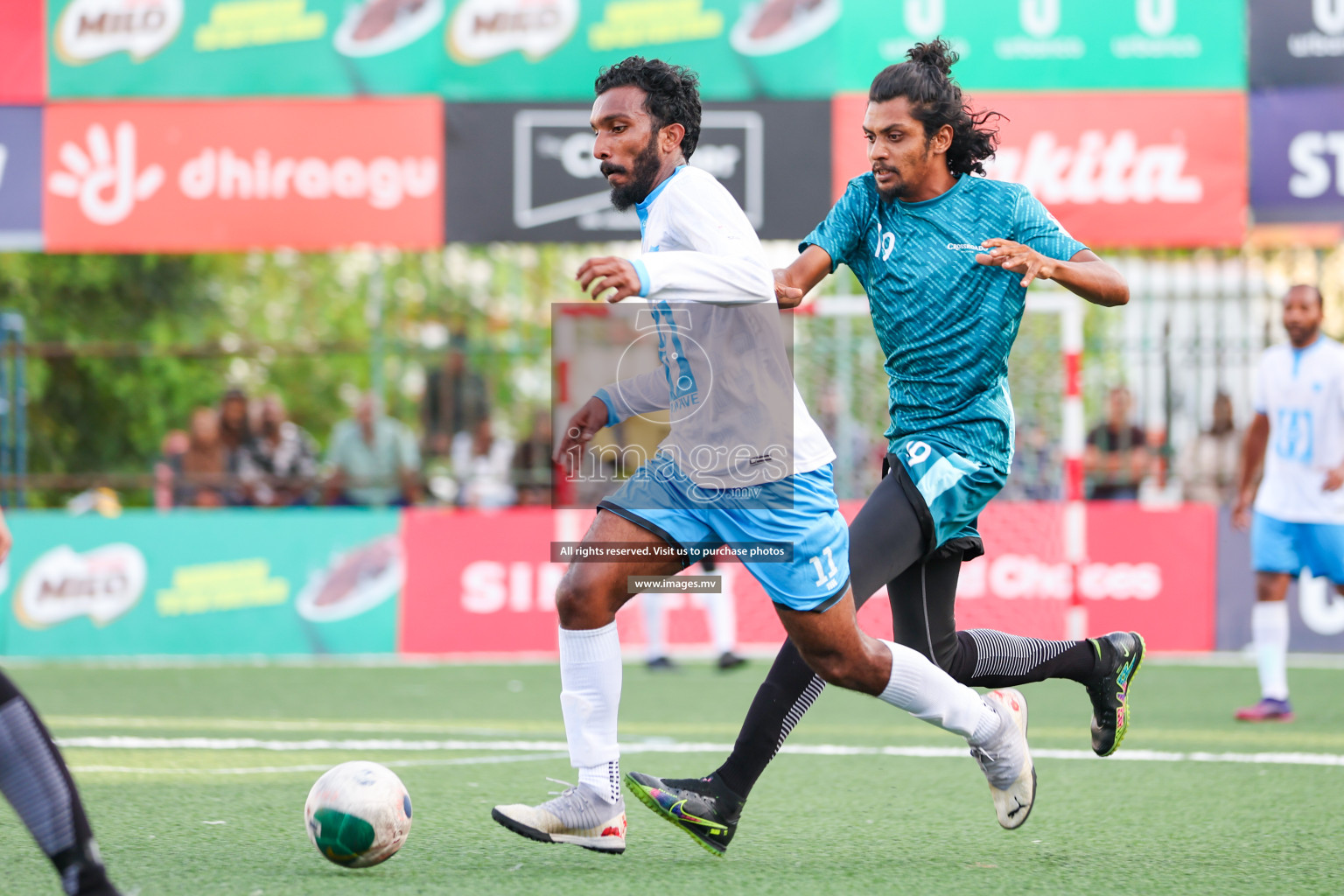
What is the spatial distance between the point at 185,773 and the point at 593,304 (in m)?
6.31

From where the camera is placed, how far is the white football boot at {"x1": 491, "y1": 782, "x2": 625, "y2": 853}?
433 cm

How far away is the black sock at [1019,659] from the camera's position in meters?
4.94

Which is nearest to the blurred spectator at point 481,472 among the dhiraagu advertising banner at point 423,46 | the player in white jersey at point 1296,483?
the dhiraagu advertising banner at point 423,46

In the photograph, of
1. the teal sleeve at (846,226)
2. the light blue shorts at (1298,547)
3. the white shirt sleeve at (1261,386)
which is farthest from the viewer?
the white shirt sleeve at (1261,386)

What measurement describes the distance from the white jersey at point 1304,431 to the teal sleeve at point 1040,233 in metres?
4.15

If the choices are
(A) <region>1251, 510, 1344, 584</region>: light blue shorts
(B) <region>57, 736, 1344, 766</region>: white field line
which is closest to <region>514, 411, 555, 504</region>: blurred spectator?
(B) <region>57, 736, 1344, 766</region>: white field line

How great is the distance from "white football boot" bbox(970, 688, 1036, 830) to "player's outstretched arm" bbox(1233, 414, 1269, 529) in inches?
175

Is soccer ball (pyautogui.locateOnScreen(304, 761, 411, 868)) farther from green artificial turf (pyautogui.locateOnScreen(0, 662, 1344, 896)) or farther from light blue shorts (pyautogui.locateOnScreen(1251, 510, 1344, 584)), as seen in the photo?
light blue shorts (pyautogui.locateOnScreen(1251, 510, 1344, 584))

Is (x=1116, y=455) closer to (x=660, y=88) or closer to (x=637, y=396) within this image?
(x=637, y=396)

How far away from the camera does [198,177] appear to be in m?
11.5

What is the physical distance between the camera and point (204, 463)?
12562mm

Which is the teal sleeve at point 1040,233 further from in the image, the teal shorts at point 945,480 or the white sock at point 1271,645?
the white sock at point 1271,645

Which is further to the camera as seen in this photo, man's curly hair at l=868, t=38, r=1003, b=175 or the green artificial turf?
man's curly hair at l=868, t=38, r=1003, b=175

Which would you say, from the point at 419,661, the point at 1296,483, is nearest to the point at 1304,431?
the point at 1296,483
